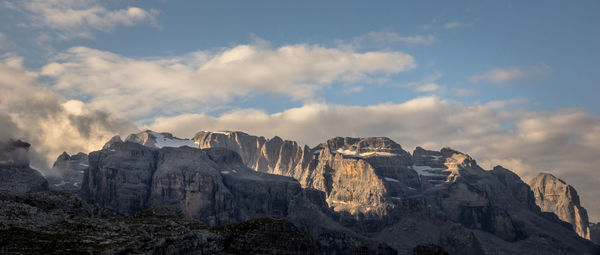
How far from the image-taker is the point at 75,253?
19975cm

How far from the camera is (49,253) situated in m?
195

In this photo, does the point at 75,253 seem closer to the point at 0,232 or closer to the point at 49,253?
the point at 49,253

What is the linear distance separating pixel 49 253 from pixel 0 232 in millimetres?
19286

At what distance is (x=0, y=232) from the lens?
199000 millimetres

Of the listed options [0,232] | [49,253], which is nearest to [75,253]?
[49,253]

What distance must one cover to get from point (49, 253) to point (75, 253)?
326 inches

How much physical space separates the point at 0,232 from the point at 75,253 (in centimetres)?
2524

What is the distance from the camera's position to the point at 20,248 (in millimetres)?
189875

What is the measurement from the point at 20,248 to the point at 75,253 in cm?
1712

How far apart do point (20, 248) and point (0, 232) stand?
14.5 metres
